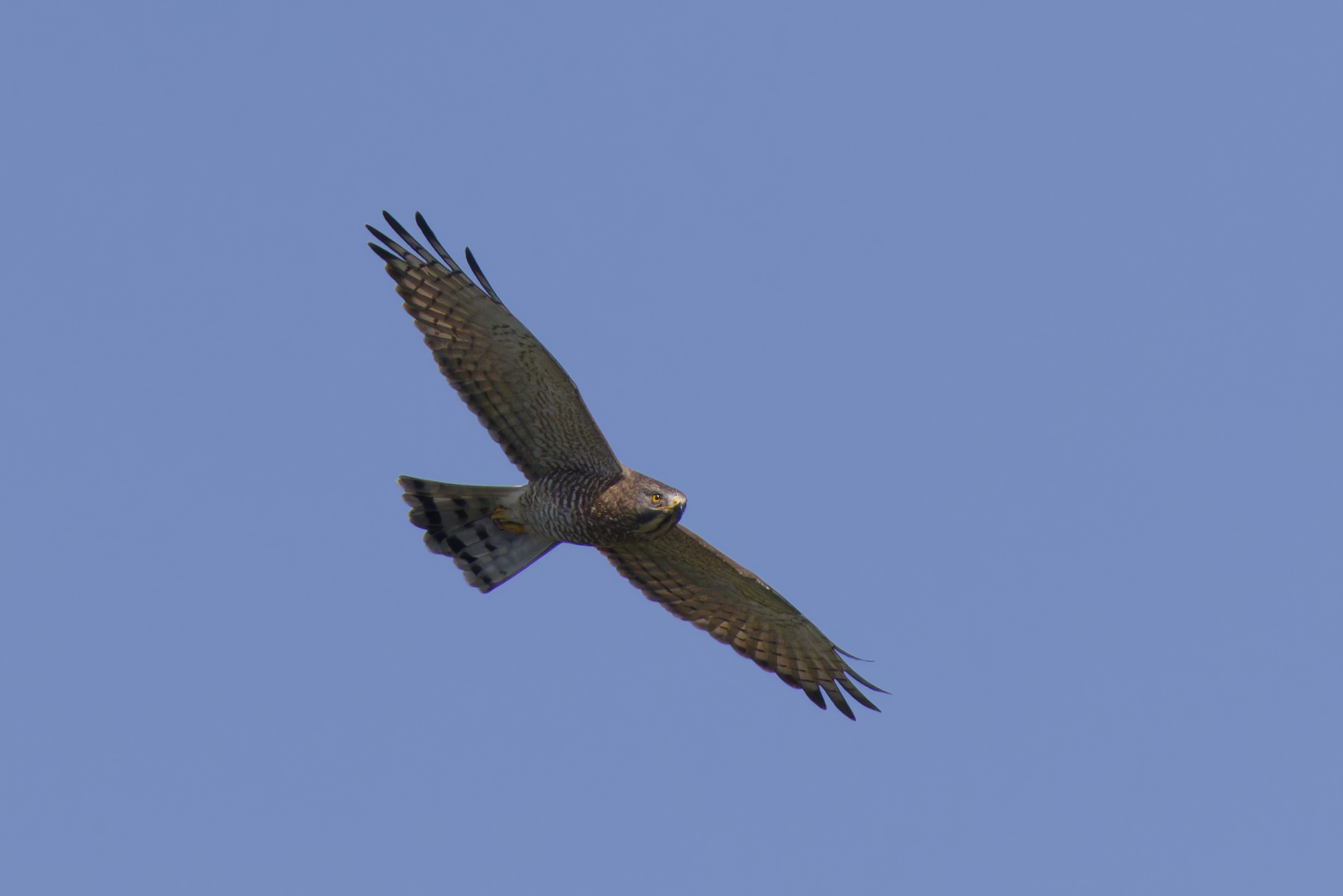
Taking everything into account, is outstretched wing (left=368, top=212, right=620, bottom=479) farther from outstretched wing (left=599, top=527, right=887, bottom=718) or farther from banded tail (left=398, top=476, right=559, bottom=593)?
outstretched wing (left=599, top=527, right=887, bottom=718)

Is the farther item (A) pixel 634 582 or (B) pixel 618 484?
(A) pixel 634 582

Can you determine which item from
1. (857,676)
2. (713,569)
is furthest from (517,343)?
(857,676)

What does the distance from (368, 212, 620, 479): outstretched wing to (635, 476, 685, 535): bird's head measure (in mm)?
364

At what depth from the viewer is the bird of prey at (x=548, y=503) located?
1296 centimetres

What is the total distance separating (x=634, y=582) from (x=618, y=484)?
5.85ft

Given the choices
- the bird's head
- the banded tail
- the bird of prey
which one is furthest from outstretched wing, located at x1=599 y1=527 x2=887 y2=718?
the bird's head

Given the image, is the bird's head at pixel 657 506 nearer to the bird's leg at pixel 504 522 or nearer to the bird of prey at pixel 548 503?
the bird of prey at pixel 548 503

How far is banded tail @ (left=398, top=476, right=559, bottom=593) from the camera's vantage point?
14.3 metres

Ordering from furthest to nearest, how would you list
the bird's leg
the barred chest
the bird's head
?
the bird's leg, the barred chest, the bird's head

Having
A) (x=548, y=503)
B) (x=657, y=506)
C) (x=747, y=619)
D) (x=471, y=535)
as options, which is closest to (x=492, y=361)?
(x=548, y=503)

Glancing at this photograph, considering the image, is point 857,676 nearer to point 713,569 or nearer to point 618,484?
point 713,569

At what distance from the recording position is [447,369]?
1312cm

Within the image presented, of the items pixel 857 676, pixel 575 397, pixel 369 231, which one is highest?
pixel 369 231

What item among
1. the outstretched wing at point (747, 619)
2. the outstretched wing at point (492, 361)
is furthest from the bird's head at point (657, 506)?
the outstretched wing at point (747, 619)
